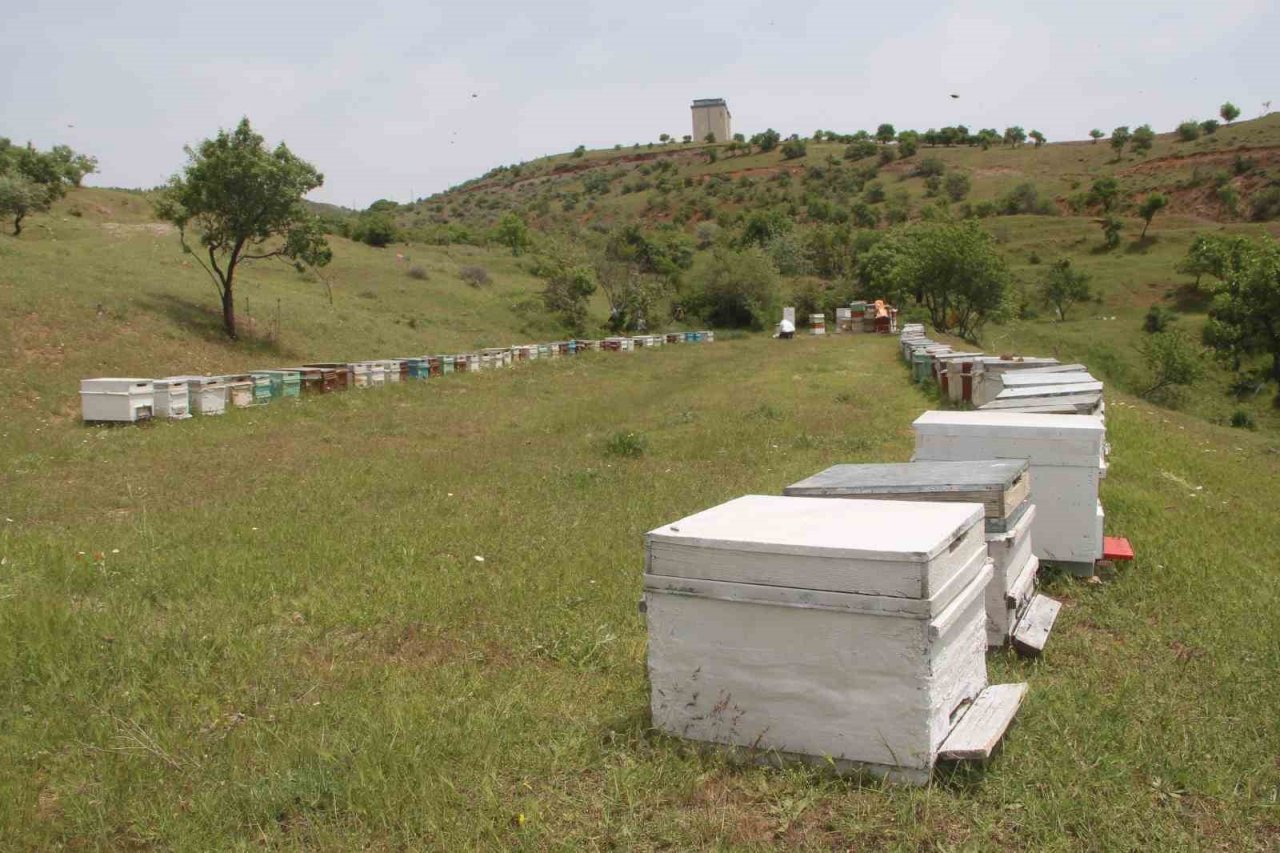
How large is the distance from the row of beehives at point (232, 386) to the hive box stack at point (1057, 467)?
40.8 ft

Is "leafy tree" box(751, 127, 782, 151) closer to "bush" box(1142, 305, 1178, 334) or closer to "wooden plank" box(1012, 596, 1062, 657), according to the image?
"bush" box(1142, 305, 1178, 334)

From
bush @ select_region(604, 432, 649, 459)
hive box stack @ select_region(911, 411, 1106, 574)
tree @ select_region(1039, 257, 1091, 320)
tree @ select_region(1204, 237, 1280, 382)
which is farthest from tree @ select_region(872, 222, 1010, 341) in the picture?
hive box stack @ select_region(911, 411, 1106, 574)

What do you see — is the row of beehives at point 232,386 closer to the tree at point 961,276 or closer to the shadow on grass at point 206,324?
the shadow on grass at point 206,324

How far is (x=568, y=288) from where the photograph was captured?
1620 inches

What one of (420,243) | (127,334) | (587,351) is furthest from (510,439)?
(420,243)

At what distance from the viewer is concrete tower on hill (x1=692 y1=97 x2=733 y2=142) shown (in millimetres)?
160000

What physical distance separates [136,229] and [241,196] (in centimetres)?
1774

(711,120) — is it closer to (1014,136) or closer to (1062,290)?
(1014,136)

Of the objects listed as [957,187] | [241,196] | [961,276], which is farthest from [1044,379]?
[957,187]

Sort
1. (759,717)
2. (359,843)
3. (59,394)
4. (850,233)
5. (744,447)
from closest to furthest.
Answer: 1. (359,843)
2. (759,717)
3. (744,447)
4. (59,394)
5. (850,233)

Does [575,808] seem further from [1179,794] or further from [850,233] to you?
[850,233]

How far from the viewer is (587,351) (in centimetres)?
3175

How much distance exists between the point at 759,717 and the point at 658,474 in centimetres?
628

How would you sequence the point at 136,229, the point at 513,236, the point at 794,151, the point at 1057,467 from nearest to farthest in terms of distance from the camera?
1. the point at 1057,467
2. the point at 136,229
3. the point at 513,236
4. the point at 794,151
